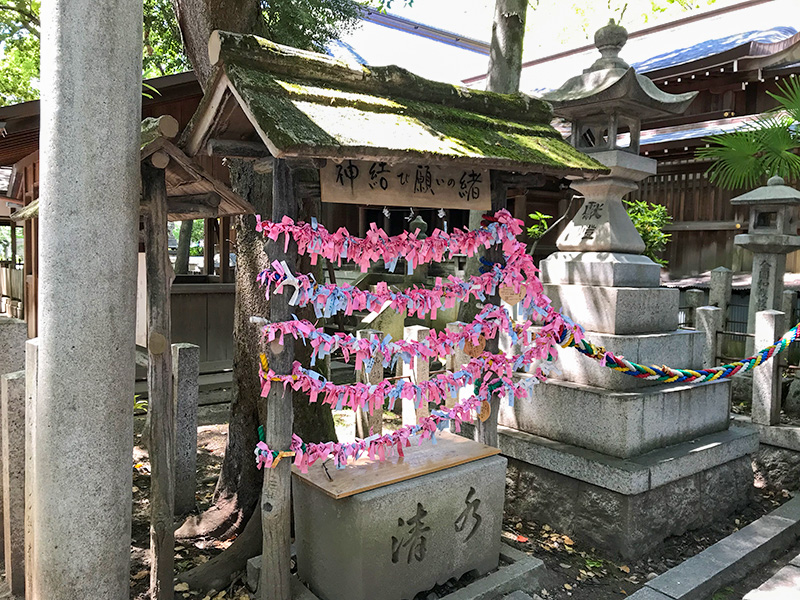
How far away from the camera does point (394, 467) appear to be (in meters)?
3.84

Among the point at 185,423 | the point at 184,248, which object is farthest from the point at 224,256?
the point at 185,423

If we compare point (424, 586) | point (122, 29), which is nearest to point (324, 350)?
point (424, 586)

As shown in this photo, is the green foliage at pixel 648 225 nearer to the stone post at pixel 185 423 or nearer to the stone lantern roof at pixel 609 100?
the stone lantern roof at pixel 609 100

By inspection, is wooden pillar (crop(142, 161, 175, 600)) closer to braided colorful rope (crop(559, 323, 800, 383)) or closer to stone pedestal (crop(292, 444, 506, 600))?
stone pedestal (crop(292, 444, 506, 600))

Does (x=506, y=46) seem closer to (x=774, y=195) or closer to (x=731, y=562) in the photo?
(x=774, y=195)

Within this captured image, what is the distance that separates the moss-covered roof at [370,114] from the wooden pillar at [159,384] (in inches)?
28.4

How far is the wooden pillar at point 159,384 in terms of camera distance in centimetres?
352

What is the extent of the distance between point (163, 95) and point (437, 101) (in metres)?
6.75

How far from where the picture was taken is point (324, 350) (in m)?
3.55

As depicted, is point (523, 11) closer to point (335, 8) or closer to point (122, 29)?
point (335, 8)

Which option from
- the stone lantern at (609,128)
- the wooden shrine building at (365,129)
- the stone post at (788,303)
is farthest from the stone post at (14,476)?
the stone post at (788,303)

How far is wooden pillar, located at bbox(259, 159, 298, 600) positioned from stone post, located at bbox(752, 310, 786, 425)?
16.9 ft

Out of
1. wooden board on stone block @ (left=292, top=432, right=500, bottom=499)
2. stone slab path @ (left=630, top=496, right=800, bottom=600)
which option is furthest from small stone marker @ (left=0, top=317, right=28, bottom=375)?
stone slab path @ (left=630, top=496, right=800, bottom=600)

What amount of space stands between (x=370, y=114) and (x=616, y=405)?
3.08m
